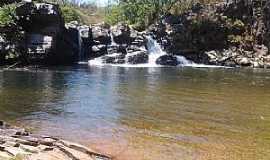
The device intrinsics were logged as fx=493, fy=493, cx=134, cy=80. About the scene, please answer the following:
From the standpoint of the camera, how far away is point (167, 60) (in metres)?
74.0

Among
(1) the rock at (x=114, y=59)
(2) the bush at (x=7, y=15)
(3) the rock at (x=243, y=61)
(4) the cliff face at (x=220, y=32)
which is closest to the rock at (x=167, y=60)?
(4) the cliff face at (x=220, y=32)

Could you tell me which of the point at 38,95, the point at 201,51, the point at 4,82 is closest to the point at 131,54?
the point at 201,51

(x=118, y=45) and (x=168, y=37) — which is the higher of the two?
(x=168, y=37)

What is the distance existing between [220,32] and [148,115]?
57308 millimetres

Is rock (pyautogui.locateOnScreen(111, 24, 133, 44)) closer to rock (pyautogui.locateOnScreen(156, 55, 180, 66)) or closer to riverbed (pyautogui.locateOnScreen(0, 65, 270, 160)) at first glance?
rock (pyautogui.locateOnScreen(156, 55, 180, 66))

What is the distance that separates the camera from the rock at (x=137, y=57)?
72531mm

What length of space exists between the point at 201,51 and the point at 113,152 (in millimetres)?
61654

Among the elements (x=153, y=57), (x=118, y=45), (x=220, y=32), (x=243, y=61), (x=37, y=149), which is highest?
(x=220, y=32)

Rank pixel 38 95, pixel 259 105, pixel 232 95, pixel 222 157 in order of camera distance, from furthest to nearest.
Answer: pixel 232 95
pixel 38 95
pixel 259 105
pixel 222 157

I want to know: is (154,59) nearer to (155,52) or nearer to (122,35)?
(155,52)

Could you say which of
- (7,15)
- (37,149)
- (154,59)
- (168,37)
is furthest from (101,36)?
(37,149)

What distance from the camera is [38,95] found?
33.4 meters

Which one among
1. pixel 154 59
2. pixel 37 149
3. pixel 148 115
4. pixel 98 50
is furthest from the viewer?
pixel 154 59

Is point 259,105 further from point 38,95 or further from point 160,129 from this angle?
point 38,95
